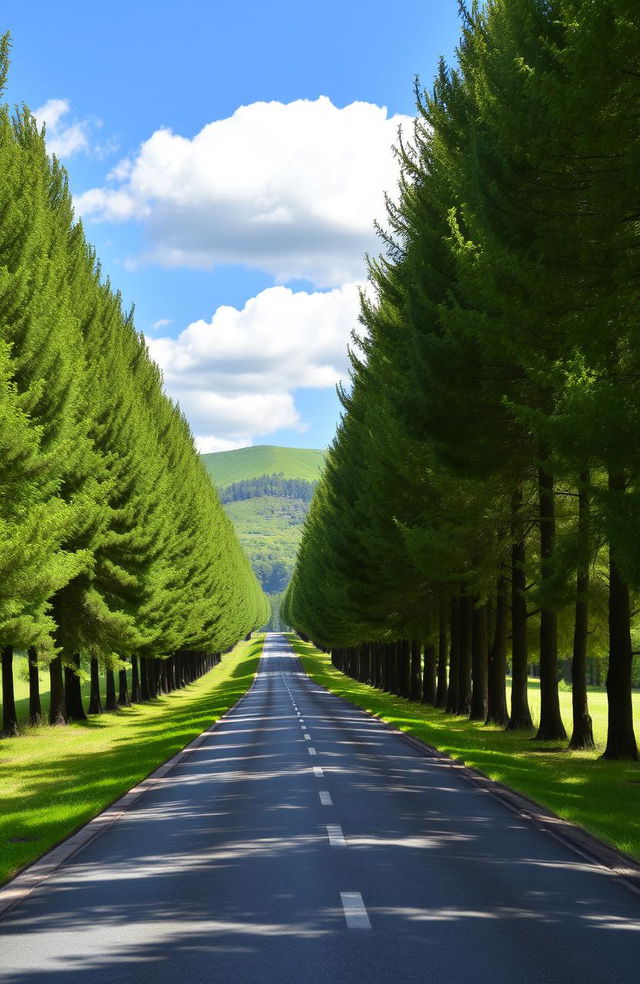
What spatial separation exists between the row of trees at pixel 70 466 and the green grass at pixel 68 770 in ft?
7.11

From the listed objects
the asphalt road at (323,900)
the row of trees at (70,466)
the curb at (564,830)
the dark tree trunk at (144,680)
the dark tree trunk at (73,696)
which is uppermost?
the row of trees at (70,466)

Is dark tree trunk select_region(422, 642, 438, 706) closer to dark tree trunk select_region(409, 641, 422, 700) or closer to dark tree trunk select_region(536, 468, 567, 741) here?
dark tree trunk select_region(409, 641, 422, 700)

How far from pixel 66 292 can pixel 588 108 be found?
68.0ft

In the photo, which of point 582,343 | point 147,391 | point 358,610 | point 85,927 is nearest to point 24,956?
point 85,927

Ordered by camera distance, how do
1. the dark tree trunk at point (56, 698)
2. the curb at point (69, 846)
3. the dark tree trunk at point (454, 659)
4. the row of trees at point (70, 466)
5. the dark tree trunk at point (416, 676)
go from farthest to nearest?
the dark tree trunk at point (416, 676), the dark tree trunk at point (454, 659), the dark tree trunk at point (56, 698), the row of trees at point (70, 466), the curb at point (69, 846)

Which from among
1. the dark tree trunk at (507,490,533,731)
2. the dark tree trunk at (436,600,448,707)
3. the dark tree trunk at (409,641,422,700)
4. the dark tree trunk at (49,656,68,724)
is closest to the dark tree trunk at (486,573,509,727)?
the dark tree trunk at (507,490,533,731)

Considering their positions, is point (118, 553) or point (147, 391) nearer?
point (118, 553)

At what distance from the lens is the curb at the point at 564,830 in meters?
10.7

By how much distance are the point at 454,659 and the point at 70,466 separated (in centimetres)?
→ 2167

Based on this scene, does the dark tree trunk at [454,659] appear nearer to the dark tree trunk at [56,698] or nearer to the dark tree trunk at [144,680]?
the dark tree trunk at [56,698]

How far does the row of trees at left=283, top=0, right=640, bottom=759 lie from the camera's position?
47.8 ft

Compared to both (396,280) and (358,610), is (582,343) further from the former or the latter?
(358,610)

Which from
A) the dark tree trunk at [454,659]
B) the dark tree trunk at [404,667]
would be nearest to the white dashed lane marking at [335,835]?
the dark tree trunk at [454,659]

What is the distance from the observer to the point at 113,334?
4081cm
